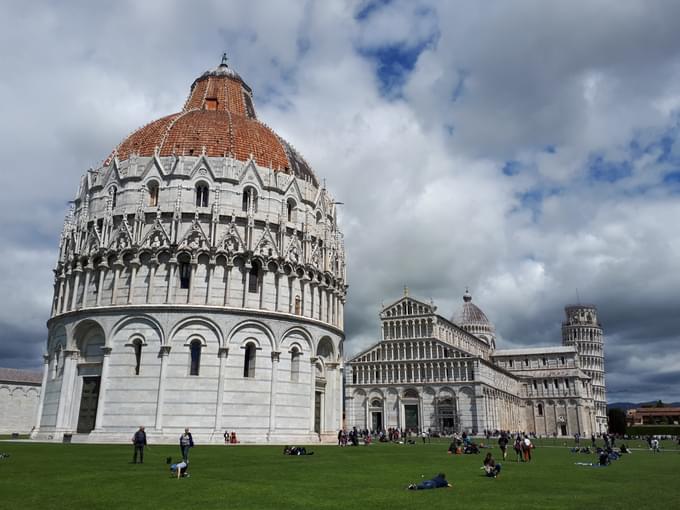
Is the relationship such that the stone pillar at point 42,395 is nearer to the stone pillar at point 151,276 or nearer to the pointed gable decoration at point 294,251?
the stone pillar at point 151,276

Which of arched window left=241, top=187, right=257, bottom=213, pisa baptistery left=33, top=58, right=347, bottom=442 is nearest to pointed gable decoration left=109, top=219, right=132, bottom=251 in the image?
pisa baptistery left=33, top=58, right=347, bottom=442

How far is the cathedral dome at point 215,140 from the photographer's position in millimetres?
45688

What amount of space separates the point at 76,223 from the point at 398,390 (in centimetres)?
6286

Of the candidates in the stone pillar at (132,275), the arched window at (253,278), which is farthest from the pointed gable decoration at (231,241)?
the stone pillar at (132,275)

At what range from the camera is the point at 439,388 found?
9281cm

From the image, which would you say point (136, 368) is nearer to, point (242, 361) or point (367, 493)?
point (242, 361)

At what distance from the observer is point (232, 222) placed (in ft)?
139

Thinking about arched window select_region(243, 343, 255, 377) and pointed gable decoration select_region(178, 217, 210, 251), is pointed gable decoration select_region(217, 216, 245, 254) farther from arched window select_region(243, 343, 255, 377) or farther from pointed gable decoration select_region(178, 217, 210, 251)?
arched window select_region(243, 343, 255, 377)

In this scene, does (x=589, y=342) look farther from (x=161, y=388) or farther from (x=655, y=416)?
(x=161, y=388)

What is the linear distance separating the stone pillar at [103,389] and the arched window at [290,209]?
646 inches

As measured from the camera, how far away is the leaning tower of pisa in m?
142

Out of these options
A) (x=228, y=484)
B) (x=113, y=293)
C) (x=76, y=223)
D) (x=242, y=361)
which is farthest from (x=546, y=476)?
(x=76, y=223)

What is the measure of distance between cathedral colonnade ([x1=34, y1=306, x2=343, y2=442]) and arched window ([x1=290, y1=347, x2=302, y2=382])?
11 cm

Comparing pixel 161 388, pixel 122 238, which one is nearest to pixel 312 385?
pixel 161 388
